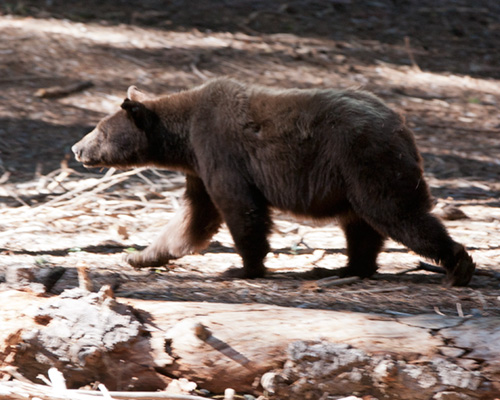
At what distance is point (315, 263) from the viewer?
6.37 meters

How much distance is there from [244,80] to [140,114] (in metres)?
5.74

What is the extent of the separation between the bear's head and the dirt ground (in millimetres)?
804

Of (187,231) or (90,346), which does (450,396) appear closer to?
(90,346)

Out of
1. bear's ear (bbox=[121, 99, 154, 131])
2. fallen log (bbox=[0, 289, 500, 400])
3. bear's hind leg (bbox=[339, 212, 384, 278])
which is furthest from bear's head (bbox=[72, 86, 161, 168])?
fallen log (bbox=[0, 289, 500, 400])

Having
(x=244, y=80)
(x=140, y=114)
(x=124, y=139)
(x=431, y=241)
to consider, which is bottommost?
(x=431, y=241)

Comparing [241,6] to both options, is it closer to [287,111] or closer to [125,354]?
[287,111]

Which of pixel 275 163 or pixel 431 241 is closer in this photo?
pixel 431 241

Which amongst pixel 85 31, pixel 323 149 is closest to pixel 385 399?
pixel 323 149

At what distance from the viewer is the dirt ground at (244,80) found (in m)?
5.50

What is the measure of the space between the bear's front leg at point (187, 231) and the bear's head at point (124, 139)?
524mm

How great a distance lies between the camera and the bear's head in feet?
20.6

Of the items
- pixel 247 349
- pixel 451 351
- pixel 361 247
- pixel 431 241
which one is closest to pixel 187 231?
pixel 361 247

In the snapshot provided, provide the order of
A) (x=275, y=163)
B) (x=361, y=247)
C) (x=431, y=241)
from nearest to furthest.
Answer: (x=431, y=241)
(x=275, y=163)
(x=361, y=247)

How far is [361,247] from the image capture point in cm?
589
